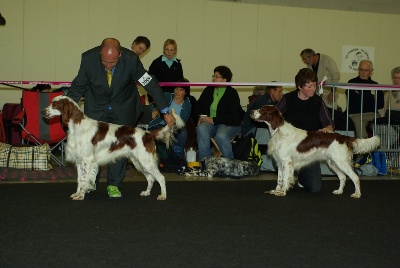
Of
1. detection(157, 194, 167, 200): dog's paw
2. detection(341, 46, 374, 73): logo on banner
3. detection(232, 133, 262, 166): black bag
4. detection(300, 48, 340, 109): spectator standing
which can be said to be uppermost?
detection(341, 46, 374, 73): logo on banner

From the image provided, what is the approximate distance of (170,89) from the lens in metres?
6.70

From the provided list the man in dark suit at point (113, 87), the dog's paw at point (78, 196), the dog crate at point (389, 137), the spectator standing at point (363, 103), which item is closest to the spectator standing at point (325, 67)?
the spectator standing at point (363, 103)

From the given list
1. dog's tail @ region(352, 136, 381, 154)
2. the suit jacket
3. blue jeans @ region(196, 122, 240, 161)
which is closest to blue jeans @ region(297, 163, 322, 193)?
dog's tail @ region(352, 136, 381, 154)

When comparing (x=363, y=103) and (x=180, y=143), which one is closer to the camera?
(x=180, y=143)

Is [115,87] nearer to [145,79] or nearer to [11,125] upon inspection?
[145,79]

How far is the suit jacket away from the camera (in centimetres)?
429

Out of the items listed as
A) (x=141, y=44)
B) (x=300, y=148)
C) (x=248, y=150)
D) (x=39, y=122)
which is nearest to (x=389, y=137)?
(x=248, y=150)

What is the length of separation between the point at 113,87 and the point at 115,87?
0.05 feet

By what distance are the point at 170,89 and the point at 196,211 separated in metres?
2.93

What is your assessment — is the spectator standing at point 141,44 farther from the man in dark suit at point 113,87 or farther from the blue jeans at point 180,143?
the man in dark suit at point 113,87

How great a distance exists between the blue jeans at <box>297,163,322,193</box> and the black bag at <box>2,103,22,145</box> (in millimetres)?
3413

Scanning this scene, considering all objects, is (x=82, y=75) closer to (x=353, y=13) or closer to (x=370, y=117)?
(x=370, y=117)

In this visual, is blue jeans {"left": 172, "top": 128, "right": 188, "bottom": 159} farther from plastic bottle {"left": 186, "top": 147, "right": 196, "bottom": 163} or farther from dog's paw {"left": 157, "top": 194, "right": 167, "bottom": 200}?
dog's paw {"left": 157, "top": 194, "right": 167, "bottom": 200}

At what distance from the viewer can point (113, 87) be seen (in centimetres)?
434
